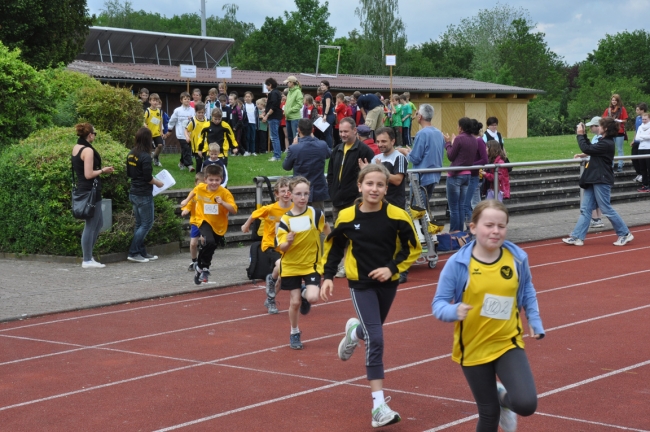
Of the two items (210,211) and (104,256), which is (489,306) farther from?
(104,256)

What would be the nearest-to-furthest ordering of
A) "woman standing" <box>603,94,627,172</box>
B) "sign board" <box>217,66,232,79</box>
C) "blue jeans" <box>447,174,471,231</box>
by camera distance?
"blue jeans" <box>447,174,471,231</box>
"woman standing" <box>603,94,627,172</box>
"sign board" <box>217,66,232,79</box>

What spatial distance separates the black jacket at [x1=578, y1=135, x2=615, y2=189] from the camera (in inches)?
593

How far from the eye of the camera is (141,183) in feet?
47.6

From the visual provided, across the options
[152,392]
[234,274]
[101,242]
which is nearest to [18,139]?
[101,242]

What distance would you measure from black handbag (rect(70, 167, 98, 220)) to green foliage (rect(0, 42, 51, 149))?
4.89 m

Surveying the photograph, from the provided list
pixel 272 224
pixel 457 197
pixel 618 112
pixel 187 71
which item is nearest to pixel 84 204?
pixel 272 224

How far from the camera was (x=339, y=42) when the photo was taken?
9625 centimetres

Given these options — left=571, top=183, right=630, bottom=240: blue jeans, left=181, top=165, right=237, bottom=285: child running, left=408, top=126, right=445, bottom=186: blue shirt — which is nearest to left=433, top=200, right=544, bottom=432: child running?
left=181, top=165, right=237, bottom=285: child running

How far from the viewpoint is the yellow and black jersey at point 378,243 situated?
6.70 m

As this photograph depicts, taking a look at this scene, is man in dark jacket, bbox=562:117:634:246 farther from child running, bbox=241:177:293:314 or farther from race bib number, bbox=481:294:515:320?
race bib number, bbox=481:294:515:320

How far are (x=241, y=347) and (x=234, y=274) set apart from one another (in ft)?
15.1

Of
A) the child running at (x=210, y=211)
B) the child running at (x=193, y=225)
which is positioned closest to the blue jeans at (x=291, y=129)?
the child running at (x=193, y=225)

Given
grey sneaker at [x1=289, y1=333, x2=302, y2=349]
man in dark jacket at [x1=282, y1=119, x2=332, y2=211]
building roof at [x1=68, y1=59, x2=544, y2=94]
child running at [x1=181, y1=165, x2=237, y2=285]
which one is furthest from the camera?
building roof at [x1=68, y1=59, x2=544, y2=94]

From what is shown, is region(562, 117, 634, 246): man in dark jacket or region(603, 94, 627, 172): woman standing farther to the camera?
region(603, 94, 627, 172): woman standing
